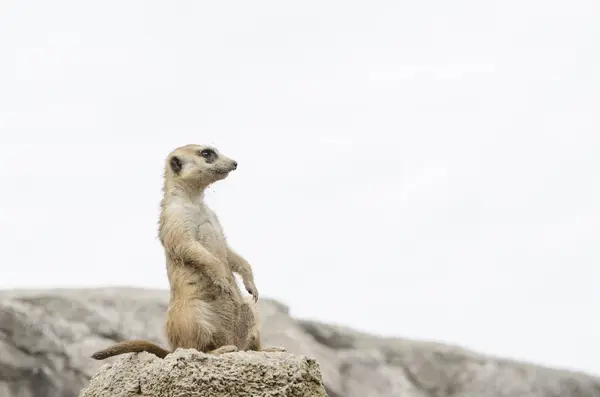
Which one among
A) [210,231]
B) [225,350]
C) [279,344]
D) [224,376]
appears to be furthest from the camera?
[279,344]

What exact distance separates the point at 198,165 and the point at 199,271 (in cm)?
58

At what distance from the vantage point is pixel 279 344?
11.3 metres

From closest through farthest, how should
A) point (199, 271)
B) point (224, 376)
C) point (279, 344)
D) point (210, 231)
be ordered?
point (224, 376), point (199, 271), point (210, 231), point (279, 344)

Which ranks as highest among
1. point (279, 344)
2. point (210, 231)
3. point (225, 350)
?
point (279, 344)

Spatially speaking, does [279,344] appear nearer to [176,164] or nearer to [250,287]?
[250,287]

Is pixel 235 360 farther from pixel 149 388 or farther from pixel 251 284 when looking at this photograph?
pixel 251 284

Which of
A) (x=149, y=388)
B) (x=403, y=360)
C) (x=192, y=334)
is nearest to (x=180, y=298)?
(x=192, y=334)

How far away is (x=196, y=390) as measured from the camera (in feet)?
13.8

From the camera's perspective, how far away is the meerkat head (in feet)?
16.8

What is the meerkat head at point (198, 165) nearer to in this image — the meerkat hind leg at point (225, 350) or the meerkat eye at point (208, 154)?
the meerkat eye at point (208, 154)

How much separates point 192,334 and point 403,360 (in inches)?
318

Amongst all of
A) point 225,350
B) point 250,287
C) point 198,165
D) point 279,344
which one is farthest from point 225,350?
point 279,344

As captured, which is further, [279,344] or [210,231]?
[279,344]

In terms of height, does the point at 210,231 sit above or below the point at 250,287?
above
